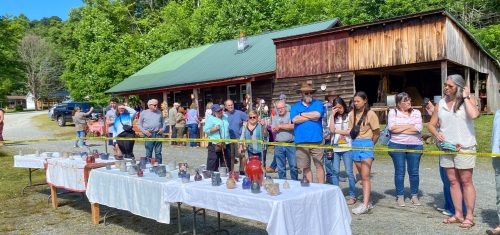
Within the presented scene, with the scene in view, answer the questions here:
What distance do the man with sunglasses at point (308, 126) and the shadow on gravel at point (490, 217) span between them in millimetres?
2372

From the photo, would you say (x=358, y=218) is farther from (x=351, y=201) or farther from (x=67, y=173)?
(x=67, y=173)

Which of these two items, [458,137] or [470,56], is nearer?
[458,137]

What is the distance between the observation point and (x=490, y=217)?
21.0 ft

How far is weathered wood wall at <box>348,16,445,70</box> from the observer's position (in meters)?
16.4

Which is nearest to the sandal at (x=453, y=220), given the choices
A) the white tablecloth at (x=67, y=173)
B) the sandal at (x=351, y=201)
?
the sandal at (x=351, y=201)

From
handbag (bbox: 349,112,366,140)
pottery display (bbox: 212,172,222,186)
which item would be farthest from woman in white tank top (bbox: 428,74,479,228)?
pottery display (bbox: 212,172,222,186)

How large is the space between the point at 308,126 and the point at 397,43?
461 inches

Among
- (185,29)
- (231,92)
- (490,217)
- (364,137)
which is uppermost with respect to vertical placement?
(185,29)

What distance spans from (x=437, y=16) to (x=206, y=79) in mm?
11707

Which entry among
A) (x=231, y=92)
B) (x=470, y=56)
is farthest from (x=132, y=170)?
(x=231, y=92)

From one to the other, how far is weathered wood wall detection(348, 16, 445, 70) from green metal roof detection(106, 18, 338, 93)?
172 inches

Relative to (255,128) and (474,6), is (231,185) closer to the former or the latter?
(255,128)

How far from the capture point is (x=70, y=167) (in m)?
7.32

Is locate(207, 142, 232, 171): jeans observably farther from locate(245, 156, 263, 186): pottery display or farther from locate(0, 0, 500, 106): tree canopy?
locate(0, 0, 500, 106): tree canopy
